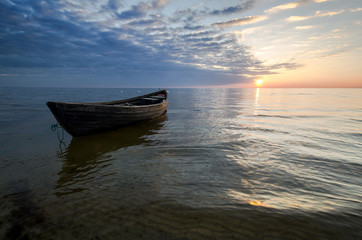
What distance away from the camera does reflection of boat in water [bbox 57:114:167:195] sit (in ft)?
17.3

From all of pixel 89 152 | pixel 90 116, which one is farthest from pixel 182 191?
pixel 90 116

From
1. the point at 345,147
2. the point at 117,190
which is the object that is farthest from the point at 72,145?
the point at 345,147

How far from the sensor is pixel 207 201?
4105 mm

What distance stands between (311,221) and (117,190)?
4.81m

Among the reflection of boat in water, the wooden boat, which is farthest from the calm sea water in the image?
the wooden boat

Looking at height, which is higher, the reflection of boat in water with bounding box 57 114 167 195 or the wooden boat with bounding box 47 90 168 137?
the wooden boat with bounding box 47 90 168 137

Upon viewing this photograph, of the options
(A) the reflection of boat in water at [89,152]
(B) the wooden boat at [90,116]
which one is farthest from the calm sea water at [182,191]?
(B) the wooden boat at [90,116]

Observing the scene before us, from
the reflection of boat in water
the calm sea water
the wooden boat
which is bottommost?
the reflection of boat in water

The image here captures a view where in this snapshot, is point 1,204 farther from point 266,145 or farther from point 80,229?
point 266,145

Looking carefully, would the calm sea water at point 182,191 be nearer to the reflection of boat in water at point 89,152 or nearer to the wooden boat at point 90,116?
the reflection of boat in water at point 89,152

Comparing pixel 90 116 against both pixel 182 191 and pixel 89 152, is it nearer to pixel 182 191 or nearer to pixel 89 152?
pixel 89 152

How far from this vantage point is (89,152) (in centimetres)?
786

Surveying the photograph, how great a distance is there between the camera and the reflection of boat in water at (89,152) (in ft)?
17.3

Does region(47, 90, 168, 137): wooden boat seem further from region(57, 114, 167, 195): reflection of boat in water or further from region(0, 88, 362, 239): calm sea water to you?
region(0, 88, 362, 239): calm sea water
